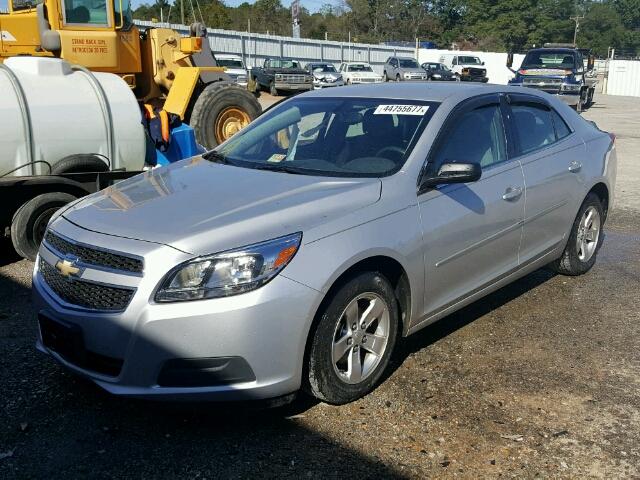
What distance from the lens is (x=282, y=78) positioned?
108 ft

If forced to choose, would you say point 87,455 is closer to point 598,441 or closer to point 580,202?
point 598,441

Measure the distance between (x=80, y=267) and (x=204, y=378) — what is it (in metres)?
0.77

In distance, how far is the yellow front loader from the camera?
9.28 meters

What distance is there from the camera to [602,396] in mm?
3711

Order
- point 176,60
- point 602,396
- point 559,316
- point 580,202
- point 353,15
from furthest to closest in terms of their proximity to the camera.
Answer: point 353,15 → point 176,60 → point 580,202 → point 559,316 → point 602,396

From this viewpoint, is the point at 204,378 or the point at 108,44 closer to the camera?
the point at 204,378

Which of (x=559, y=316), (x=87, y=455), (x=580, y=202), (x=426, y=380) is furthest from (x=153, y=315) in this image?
(x=580, y=202)

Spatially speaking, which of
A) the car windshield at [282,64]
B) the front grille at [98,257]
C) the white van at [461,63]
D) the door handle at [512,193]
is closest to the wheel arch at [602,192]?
the door handle at [512,193]

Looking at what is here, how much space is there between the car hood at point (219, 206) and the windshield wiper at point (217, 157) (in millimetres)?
259

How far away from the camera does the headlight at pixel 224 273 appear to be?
2945 mm

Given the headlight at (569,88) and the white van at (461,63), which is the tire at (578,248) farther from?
the white van at (461,63)

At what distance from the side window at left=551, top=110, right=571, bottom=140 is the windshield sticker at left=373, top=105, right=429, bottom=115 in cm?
149

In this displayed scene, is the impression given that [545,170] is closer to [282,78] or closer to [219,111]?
[219,111]

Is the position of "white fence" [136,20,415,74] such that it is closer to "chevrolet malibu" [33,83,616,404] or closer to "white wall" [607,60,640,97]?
"white wall" [607,60,640,97]
